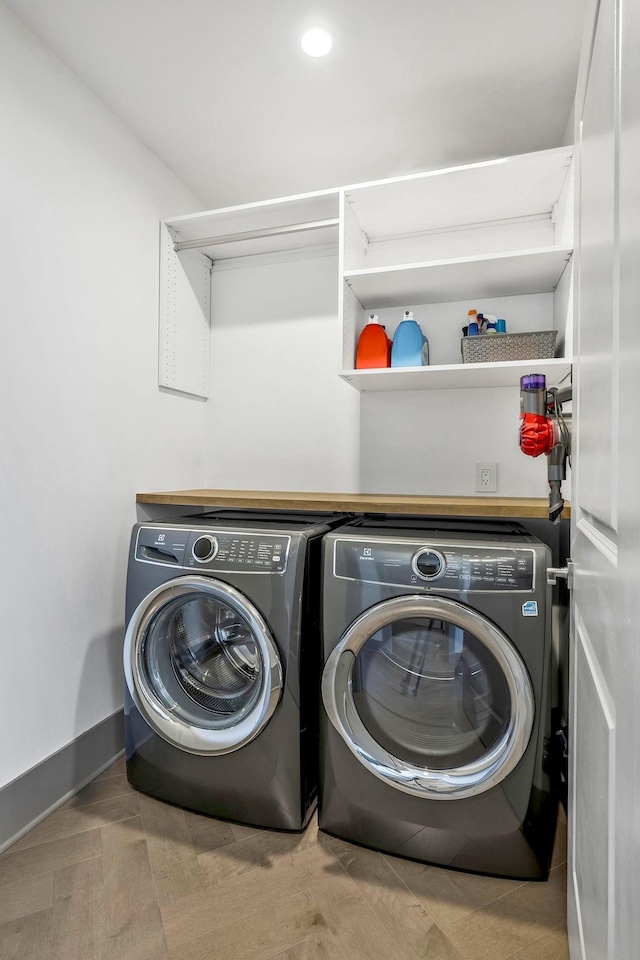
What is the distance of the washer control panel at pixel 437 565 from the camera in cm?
136

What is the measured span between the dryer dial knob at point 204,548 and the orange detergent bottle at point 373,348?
999mm

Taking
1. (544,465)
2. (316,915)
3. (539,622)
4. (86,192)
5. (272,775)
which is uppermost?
(86,192)

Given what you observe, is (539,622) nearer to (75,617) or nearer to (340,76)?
(75,617)

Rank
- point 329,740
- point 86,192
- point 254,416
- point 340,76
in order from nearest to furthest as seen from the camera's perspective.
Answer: point 329,740, point 340,76, point 86,192, point 254,416

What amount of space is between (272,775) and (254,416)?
1.66 metres

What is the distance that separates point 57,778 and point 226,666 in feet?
2.18

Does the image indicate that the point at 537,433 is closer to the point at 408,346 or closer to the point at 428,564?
the point at 428,564

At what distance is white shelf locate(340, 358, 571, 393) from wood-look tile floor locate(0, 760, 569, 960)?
1554 millimetres

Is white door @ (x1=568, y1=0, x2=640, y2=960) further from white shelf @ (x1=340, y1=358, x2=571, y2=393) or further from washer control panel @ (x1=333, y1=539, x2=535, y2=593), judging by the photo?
white shelf @ (x1=340, y1=358, x2=571, y2=393)

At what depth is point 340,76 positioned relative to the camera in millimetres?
1703

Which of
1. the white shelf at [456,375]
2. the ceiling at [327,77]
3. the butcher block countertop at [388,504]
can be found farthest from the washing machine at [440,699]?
the ceiling at [327,77]

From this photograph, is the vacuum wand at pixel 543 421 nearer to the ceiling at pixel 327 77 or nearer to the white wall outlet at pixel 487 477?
the white wall outlet at pixel 487 477

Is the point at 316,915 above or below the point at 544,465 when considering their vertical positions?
below

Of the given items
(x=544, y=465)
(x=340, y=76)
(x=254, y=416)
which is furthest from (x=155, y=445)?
(x=544, y=465)
